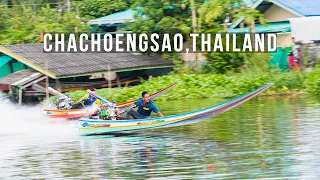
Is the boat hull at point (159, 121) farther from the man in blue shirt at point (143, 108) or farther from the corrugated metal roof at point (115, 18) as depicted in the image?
the corrugated metal roof at point (115, 18)

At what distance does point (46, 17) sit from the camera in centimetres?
3988

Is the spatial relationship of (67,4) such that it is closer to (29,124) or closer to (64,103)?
(64,103)

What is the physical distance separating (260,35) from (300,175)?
65.8 ft

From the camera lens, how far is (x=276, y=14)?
1289 inches

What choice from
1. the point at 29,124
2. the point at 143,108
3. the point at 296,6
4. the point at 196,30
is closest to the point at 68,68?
the point at 196,30

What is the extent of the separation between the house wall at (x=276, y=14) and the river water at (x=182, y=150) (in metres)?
9.54

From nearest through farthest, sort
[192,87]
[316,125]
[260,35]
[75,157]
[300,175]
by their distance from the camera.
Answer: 1. [300,175]
2. [75,157]
3. [316,125]
4. [192,87]
5. [260,35]

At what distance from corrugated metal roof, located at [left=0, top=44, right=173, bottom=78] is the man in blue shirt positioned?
11.7 meters

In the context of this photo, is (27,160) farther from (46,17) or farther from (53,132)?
(46,17)

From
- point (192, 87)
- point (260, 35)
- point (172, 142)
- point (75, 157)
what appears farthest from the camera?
point (260, 35)

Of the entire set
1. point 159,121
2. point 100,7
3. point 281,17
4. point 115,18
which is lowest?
point 159,121

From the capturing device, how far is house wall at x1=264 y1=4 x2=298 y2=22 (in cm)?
3232

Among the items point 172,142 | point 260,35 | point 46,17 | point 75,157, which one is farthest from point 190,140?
point 46,17

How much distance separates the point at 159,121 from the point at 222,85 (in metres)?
11.4
